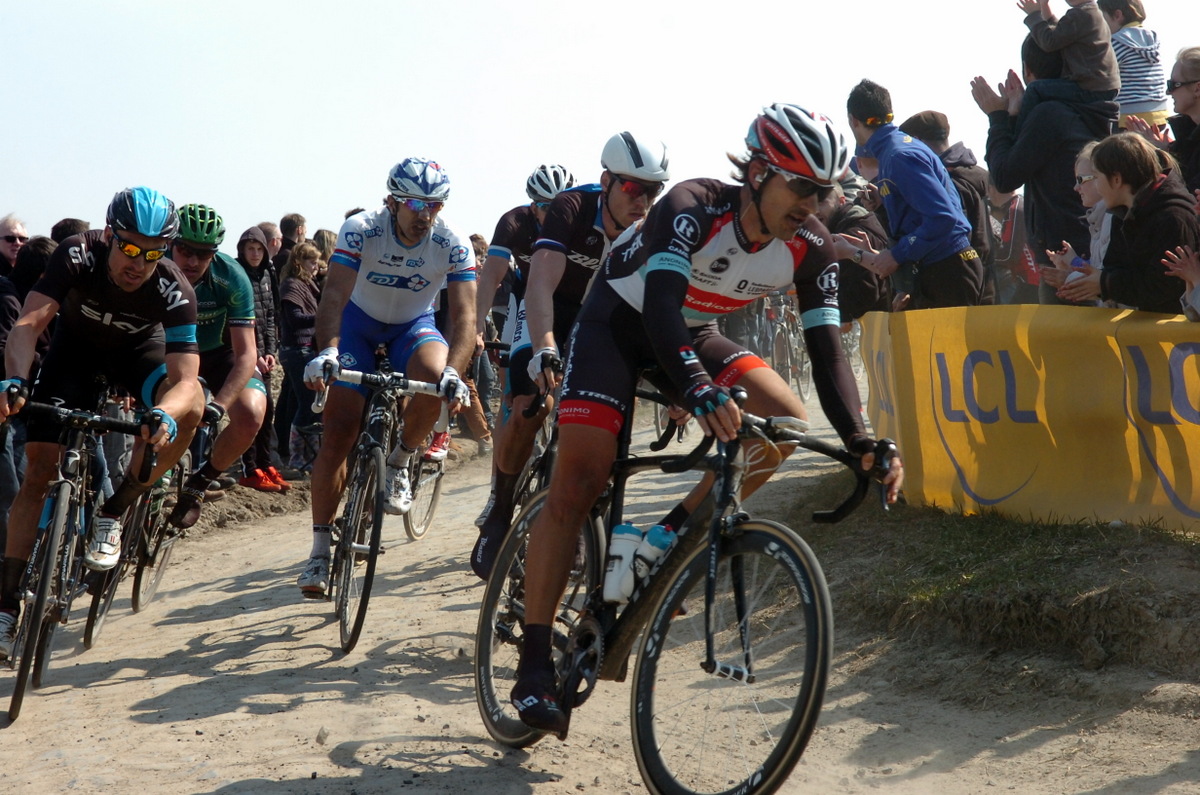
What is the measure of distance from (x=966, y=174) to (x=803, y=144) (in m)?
5.42

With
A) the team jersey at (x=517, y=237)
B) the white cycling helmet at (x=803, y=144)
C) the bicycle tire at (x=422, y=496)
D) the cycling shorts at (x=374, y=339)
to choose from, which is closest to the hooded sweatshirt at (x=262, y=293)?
the bicycle tire at (x=422, y=496)

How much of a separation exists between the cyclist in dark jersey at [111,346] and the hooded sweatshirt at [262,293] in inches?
206

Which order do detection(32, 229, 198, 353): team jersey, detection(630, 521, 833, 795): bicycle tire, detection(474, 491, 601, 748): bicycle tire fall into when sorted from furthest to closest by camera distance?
detection(32, 229, 198, 353): team jersey
detection(474, 491, 601, 748): bicycle tire
detection(630, 521, 833, 795): bicycle tire

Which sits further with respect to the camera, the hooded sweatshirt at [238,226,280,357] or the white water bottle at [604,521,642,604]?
the hooded sweatshirt at [238,226,280,357]

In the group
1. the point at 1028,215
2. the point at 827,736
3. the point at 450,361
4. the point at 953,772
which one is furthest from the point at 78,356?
the point at 1028,215

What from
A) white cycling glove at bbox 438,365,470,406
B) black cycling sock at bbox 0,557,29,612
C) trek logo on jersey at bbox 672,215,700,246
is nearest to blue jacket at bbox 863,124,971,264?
white cycling glove at bbox 438,365,470,406

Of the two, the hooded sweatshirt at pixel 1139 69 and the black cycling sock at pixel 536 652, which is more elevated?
the hooded sweatshirt at pixel 1139 69

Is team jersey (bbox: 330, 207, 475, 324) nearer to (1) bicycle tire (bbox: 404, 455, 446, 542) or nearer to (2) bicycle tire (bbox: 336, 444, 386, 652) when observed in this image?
(2) bicycle tire (bbox: 336, 444, 386, 652)

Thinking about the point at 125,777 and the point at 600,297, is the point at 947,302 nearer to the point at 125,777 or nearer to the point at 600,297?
the point at 600,297

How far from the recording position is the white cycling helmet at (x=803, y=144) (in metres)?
3.80

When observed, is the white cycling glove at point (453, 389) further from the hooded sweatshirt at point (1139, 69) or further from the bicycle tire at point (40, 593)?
the hooded sweatshirt at point (1139, 69)

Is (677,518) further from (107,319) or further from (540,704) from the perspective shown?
(107,319)

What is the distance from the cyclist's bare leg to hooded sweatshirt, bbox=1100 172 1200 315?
4.19 metres

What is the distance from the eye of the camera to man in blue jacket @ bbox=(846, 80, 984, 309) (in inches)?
297
